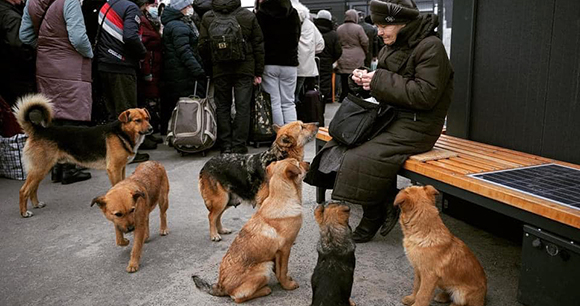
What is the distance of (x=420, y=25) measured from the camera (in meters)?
3.68

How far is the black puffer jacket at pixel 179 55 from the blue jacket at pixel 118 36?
42.3 inches

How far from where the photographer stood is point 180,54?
7617 mm

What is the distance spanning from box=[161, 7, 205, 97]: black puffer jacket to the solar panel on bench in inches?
213

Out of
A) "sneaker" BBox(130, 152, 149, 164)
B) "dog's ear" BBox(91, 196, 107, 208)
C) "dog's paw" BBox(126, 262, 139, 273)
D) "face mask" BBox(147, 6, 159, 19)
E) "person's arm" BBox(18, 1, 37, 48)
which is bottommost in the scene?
"dog's paw" BBox(126, 262, 139, 273)

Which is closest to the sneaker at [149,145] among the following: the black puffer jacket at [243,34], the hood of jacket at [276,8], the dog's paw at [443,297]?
the black puffer jacket at [243,34]

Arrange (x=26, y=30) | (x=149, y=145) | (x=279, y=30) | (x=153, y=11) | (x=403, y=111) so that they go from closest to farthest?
(x=403, y=111) < (x=26, y=30) < (x=279, y=30) < (x=149, y=145) < (x=153, y=11)

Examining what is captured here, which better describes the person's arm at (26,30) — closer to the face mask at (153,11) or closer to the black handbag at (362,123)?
the face mask at (153,11)

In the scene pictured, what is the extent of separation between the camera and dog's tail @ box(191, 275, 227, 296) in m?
3.18

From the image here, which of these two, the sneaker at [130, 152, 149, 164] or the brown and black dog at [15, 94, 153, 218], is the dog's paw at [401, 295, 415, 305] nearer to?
the brown and black dog at [15, 94, 153, 218]

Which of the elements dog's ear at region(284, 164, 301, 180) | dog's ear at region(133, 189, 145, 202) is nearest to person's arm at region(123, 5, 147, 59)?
dog's ear at region(133, 189, 145, 202)

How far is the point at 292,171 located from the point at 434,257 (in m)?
1.07

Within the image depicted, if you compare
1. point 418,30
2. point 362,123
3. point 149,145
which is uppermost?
point 418,30

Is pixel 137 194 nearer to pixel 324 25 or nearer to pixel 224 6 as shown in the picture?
pixel 224 6

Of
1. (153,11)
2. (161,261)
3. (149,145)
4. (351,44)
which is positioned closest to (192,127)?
(149,145)
